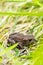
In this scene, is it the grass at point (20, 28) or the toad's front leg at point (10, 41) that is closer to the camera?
the grass at point (20, 28)

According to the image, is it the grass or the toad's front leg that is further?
the toad's front leg

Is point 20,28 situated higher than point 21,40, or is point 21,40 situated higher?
point 20,28

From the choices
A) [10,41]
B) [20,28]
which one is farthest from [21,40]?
[20,28]

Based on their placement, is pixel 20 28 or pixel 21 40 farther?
pixel 20 28

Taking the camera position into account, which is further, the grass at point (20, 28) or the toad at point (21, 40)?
the toad at point (21, 40)

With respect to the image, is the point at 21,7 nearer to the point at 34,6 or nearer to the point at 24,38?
the point at 34,6

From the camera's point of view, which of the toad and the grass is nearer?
the grass

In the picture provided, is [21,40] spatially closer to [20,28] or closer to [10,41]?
[10,41]

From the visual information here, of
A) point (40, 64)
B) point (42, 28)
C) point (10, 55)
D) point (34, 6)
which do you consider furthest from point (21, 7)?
point (40, 64)
